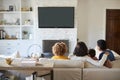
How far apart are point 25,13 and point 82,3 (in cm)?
196

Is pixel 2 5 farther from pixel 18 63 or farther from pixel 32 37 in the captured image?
pixel 18 63

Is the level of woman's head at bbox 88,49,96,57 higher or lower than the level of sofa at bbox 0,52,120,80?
higher

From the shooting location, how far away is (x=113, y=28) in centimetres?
866

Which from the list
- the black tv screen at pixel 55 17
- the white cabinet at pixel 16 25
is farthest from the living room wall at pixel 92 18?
the white cabinet at pixel 16 25

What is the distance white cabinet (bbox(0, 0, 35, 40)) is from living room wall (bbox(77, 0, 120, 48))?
1657 mm

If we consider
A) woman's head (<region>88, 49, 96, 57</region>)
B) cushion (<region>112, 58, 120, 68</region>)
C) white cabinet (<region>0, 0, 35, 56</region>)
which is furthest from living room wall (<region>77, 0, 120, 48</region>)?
woman's head (<region>88, 49, 96, 57</region>)

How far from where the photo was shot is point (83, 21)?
8.53 meters

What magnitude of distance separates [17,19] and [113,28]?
10.9ft

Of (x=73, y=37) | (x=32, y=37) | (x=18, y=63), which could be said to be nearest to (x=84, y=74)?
(x=18, y=63)

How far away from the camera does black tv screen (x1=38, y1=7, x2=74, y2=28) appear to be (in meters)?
7.84

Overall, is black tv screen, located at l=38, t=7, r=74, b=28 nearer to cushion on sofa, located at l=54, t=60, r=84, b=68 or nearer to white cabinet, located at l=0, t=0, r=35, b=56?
white cabinet, located at l=0, t=0, r=35, b=56

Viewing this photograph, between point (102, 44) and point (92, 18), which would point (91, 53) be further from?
point (92, 18)

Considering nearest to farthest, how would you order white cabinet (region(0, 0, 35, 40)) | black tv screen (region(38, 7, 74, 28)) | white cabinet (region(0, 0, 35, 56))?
1. black tv screen (region(38, 7, 74, 28))
2. white cabinet (region(0, 0, 35, 56))
3. white cabinet (region(0, 0, 35, 40))

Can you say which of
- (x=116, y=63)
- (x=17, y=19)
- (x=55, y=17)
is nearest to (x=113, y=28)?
(x=55, y=17)
